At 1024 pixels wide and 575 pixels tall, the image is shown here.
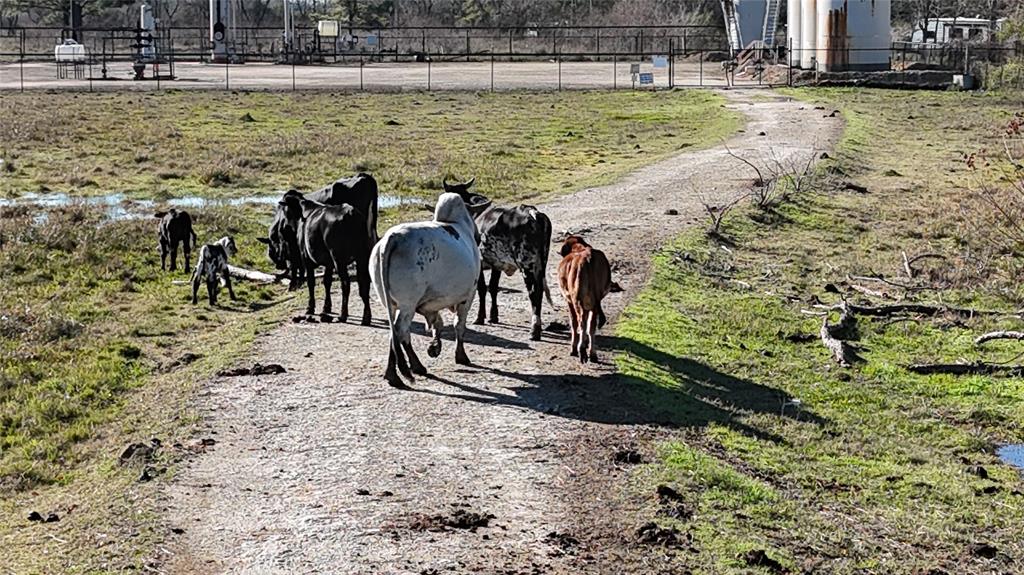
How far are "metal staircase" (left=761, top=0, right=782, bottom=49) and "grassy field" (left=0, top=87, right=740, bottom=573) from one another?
15.8m

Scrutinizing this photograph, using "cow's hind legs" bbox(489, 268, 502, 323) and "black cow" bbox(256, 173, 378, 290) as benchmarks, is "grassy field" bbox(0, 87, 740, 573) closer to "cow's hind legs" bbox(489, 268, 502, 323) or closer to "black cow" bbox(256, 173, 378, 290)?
"black cow" bbox(256, 173, 378, 290)

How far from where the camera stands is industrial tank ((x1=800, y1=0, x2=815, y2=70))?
5712 cm

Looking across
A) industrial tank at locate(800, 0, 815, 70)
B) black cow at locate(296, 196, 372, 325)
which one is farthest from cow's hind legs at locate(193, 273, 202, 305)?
industrial tank at locate(800, 0, 815, 70)

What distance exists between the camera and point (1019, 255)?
64.0ft

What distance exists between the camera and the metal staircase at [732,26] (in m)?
69.0

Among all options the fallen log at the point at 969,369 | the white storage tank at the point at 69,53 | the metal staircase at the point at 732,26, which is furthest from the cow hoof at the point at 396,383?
the white storage tank at the point at 69,53

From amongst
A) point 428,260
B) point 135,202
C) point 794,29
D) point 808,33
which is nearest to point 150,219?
point 135,202

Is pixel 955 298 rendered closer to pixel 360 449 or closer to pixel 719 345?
pixel 719 345

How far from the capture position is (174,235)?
19031mm

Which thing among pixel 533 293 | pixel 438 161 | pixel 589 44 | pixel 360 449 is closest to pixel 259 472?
pixel 360 449

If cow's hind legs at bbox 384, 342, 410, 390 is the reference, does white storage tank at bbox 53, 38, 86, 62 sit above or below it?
above

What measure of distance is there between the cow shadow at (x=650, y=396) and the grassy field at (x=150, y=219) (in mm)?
2553

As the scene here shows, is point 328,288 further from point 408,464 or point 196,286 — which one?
point 408,464

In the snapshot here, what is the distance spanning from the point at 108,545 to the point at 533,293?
5.90 meters
